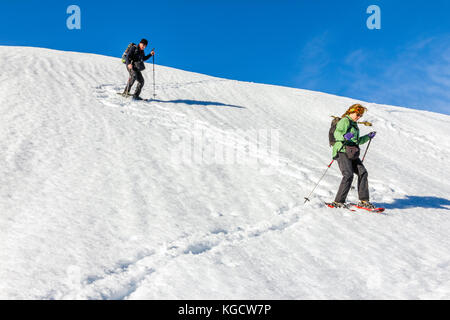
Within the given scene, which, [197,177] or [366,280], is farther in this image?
[197,177]

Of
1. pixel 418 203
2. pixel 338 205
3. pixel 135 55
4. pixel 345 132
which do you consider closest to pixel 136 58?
pixel 135 55

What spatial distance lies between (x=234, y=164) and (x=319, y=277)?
157 inches

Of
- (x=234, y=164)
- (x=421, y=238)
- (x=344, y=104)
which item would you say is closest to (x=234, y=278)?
(x=421, y=238)

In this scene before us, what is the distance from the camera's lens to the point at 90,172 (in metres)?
5.43

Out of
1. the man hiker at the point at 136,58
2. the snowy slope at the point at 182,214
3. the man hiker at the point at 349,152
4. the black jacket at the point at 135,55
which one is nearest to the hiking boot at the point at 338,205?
the man hiker at the point at 349,152

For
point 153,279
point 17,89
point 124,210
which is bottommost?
point 153,279

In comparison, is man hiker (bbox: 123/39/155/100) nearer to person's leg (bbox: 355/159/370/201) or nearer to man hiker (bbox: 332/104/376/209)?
man hiker (bbox: 332/104/376/209)

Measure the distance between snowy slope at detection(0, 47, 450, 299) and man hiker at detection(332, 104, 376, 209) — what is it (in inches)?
12.6

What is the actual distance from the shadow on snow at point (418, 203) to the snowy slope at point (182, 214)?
2.0 inches

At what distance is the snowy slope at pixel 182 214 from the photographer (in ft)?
10.1

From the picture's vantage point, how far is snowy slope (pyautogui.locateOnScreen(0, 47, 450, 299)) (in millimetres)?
3076

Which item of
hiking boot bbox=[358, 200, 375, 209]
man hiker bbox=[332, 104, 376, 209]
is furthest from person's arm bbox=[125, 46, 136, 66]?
hiking boot bbox=[358, 200, 375, 209]

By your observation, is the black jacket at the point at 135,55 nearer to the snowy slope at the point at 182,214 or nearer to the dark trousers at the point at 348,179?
the snowy slope at the point at 182,214
